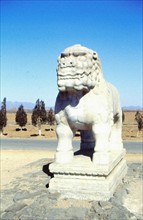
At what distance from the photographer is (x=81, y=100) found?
4586 mm

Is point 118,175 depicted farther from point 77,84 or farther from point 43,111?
point 43,111

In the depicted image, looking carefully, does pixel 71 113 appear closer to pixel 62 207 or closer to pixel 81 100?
pixel 81 100

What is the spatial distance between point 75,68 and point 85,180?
158cm

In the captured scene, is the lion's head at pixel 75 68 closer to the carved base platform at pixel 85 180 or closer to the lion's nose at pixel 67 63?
the lion's nose at pixel 67 63

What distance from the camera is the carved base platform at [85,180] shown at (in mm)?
4359

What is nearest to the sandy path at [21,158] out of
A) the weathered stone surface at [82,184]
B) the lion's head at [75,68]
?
the weathered stone surface at [82,184]

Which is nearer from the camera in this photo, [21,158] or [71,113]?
[71,113]

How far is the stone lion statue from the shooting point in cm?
429

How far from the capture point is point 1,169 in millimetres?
8758

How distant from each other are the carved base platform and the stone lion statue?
0.21 meters

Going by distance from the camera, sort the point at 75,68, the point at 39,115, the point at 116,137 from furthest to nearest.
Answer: the point at 39,115
the point at 116,137
the point at 75,68

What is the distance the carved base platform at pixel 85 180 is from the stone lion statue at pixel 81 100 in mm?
211

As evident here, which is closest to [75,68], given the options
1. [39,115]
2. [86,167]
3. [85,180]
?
[86,167]

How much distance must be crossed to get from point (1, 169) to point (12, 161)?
1.65m
